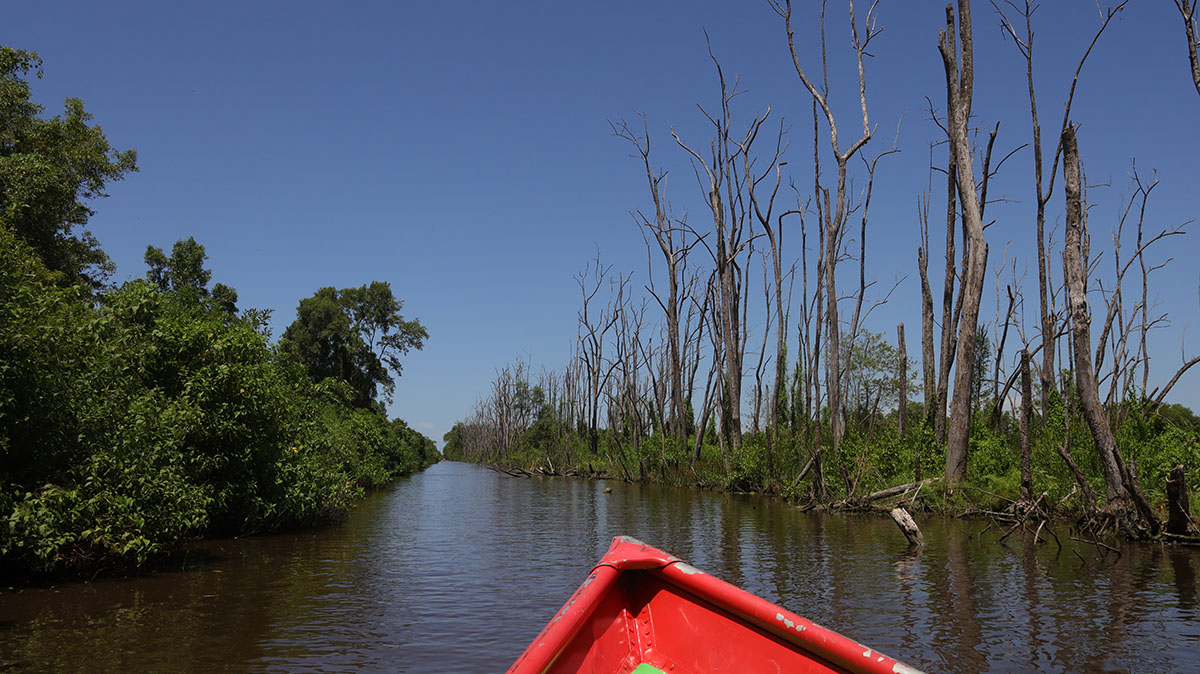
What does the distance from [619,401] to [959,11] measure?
33690mm

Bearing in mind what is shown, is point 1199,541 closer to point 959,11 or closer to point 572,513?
point 959,11

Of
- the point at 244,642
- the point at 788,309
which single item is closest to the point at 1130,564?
the point at 244,642

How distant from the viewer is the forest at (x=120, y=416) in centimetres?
818

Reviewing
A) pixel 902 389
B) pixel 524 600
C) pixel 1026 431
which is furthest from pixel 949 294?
pixel 524 600

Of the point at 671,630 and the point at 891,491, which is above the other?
the point at 891,491

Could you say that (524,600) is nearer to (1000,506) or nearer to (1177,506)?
(1177,506)

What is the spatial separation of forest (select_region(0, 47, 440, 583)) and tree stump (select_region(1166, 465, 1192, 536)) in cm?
1219

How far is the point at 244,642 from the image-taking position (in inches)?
264

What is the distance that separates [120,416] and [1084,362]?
41.5 ft

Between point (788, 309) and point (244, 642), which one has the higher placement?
point (788, 309)

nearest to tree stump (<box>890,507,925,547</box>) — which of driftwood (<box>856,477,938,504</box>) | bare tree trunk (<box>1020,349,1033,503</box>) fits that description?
bare tree trunk (<box>1020,349,1033,503</box>)

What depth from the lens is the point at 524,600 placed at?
28.4ft

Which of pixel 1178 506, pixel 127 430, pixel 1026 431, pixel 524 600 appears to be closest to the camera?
pixel 524 600

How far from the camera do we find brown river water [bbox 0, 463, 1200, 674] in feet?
20.7
